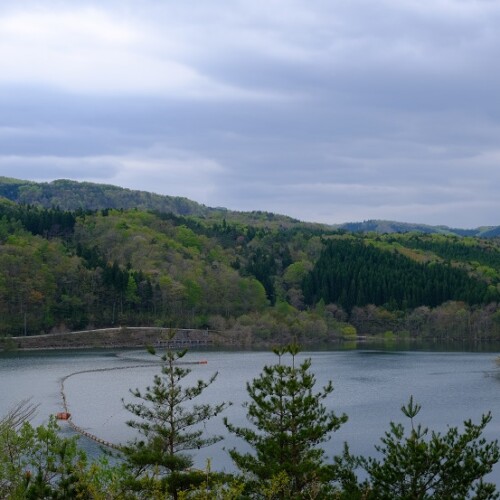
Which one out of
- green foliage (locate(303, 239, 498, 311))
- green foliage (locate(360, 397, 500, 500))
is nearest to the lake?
green foliage (locate(360, 397, 500, 500))

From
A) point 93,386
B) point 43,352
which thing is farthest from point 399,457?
point 43,352

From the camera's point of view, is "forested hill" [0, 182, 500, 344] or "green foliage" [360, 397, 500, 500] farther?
"forested hill" [0, 182, 500, 344]

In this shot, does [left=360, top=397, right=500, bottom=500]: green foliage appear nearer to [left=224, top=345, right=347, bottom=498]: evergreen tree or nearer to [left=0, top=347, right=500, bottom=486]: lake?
[left=224, top=345, right=347, bottom=498]: evergreen tree

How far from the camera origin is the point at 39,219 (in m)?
143

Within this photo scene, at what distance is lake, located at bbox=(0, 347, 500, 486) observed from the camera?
47250mm

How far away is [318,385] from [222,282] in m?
73.6

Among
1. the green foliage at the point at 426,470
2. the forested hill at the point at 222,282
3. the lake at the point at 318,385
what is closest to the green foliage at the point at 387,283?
the forested hill at the point at 222,282

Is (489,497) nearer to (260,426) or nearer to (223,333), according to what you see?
(260,426)

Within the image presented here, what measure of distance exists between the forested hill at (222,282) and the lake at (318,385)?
17525 millimetres

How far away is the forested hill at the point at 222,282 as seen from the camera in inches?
4638

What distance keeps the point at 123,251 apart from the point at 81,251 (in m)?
14.7

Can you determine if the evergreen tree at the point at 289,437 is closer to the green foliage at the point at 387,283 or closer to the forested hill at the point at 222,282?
the forested hill at the point at 222,282

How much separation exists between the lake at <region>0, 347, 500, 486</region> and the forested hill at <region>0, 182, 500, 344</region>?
57.5 ft

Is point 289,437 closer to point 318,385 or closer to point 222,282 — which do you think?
point 318,385
